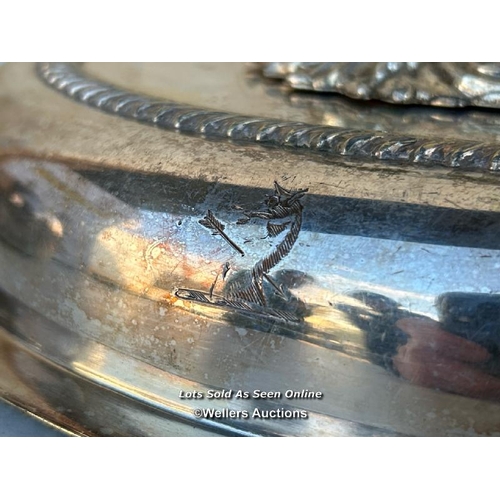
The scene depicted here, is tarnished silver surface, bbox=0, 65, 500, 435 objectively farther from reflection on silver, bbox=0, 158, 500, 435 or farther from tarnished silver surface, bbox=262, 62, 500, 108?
tarnished silver surface, bbox=262, 62, 500, 108

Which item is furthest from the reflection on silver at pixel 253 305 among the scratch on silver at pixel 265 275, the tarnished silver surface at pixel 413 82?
the tarnished silver surface at pixel 413 82

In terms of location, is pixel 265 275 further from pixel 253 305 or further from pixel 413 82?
pixel 413 82

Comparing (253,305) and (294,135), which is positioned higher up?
(294,135)

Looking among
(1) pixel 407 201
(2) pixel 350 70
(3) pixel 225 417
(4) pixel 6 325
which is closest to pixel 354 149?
(1) pixel 407 201

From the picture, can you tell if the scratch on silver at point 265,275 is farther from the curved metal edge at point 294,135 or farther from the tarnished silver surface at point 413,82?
the tarnished silver surface at point 413,82

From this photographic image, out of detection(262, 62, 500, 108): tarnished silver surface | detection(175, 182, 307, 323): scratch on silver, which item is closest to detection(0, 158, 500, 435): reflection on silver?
detection(175, 182, 307, 323): scratch on silver

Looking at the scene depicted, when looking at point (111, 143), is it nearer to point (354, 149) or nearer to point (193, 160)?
point (193, 160)

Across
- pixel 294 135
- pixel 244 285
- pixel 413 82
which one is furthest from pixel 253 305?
pixel 413 82
